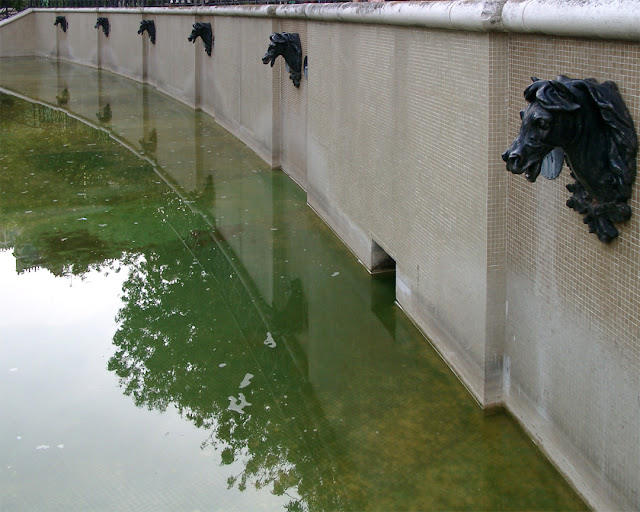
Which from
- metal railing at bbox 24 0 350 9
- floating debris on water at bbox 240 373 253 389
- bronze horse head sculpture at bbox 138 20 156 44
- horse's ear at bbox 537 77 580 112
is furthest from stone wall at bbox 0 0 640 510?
bronze horse head sculpture at bbox 138 20 156 44

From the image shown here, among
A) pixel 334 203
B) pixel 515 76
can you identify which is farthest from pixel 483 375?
pixel 334 203

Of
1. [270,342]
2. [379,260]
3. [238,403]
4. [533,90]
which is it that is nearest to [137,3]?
[379,260]

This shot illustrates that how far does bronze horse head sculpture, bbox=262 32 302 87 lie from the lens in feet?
43.9

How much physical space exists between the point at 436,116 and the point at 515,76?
1.35m

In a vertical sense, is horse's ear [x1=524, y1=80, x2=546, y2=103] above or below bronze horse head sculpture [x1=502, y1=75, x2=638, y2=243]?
above

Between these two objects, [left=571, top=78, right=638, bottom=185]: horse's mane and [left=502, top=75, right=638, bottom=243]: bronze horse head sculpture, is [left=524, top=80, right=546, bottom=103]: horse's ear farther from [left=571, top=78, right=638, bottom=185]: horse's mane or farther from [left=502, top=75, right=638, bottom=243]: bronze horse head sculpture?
[left=571, top=78, right=638, bottom=185]: horse's mane

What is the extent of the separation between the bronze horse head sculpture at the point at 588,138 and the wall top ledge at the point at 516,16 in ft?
1.14

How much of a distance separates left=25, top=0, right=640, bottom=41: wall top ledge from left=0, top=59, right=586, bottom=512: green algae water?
2.86m

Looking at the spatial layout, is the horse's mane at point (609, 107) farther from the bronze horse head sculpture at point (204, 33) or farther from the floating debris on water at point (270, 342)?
the bronze horse head sculpture at point (204, 33)

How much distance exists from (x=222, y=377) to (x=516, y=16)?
3846mm

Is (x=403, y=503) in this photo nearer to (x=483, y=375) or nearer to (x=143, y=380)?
(x=483, y=375)

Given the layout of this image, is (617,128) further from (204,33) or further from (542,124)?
(204,33)

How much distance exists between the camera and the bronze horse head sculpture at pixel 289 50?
1338cm

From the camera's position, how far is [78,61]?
123ft
